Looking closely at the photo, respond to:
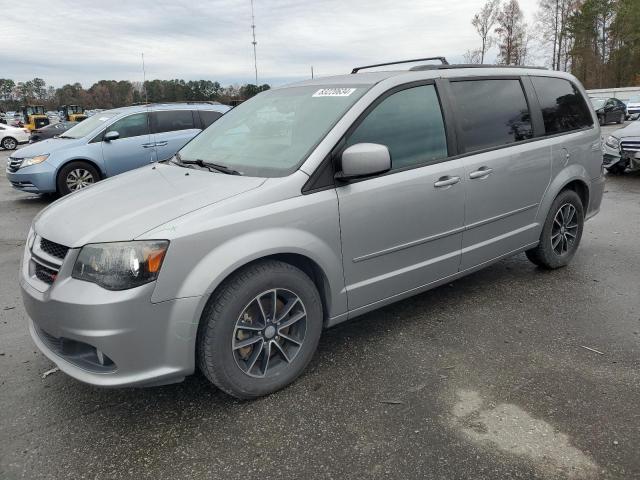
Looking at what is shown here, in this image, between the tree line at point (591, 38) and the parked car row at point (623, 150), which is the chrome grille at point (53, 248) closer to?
the parked car row at point (623, 150)

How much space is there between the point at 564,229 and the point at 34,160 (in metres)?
8.81

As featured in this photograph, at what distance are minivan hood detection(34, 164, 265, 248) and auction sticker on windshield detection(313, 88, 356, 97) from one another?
90 cm

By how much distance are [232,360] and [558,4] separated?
194ft

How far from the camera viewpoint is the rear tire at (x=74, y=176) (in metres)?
9.32

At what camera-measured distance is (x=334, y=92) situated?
3.46 metres

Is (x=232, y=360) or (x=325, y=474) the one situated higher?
(x=232, y=360)

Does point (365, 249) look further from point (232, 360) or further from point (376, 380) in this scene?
point (232, 360)

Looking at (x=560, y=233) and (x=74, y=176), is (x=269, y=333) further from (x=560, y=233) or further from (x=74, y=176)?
(x=74, y=176)

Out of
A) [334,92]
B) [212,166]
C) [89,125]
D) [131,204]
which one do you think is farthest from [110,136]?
[131,204]

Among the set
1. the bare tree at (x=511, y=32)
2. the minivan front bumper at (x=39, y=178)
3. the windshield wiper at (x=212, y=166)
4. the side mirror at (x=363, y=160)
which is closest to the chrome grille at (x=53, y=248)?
the windshield wiper at (x=212, y=166)

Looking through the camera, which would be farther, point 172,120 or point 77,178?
point 172,120

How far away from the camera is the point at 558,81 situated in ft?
15.4

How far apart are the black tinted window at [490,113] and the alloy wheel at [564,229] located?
A: 0.88 meters

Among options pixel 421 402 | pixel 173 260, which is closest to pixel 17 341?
pixel 173 260
